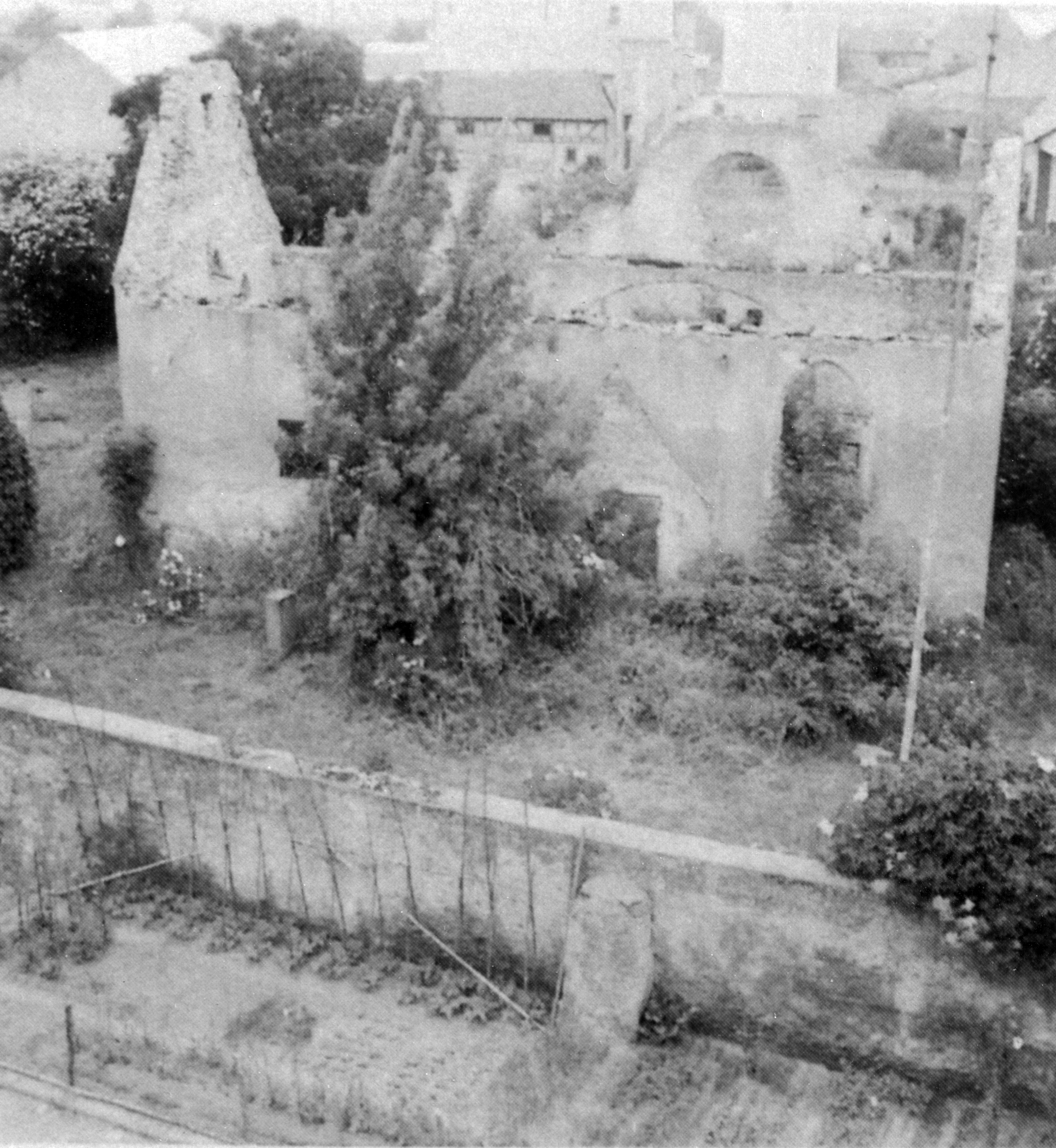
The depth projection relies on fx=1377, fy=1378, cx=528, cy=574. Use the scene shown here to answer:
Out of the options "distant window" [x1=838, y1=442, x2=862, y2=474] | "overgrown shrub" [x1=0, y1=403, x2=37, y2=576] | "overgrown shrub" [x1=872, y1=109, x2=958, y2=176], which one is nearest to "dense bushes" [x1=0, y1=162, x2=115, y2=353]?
"overgrown shrub" [x1=0, y1=403, x2=37, y2=576]

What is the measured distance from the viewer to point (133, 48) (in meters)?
36.1

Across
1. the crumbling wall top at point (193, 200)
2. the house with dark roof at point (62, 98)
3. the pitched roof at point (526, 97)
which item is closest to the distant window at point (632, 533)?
the crumbling wall top at point (193, 200)

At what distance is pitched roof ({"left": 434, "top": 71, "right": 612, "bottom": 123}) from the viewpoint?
4812 centimetres

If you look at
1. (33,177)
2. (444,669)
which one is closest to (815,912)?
(444,669)

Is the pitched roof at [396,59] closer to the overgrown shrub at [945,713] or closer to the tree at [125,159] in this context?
the tree at [125,159]

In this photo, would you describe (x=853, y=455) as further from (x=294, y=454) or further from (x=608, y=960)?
(x=608, y=960)

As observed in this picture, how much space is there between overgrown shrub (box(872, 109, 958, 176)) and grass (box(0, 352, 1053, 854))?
3783 centimetres

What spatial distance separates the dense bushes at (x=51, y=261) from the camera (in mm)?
22406

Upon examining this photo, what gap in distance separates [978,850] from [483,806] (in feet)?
11.1

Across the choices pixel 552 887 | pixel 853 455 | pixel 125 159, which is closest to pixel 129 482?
pixel 853 455

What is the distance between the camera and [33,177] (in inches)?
920

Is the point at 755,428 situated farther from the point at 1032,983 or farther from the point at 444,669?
the point at 1032,983

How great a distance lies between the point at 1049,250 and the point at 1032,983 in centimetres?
2684

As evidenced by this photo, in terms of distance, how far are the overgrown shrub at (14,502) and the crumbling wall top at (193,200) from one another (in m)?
2.22
